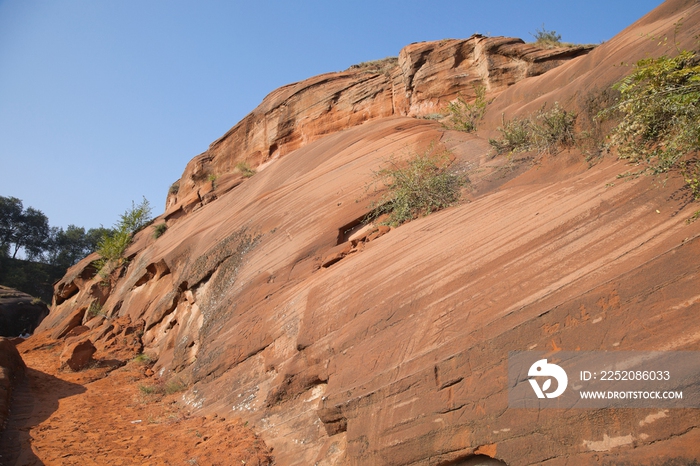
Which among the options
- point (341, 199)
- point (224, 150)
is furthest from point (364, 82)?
point (341, 199)

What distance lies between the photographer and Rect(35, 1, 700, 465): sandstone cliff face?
3363mm

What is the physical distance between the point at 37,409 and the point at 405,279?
6496 mm

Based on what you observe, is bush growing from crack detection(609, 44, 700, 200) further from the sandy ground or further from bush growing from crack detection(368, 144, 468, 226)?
the sandy ground

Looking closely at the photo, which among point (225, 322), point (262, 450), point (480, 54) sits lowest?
point (262, 450)

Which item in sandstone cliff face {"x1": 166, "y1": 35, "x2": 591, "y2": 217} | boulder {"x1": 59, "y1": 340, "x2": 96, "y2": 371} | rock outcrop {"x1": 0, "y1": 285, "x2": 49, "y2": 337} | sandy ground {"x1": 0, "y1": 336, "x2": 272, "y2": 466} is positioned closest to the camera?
sandy ground {"x1": 0, "y1": 336, "x2": 272, "y2": 466}

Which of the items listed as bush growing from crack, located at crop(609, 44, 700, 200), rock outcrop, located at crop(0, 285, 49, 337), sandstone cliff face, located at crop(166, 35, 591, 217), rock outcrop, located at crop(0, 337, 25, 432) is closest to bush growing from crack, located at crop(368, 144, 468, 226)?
bush growing from crack, located at crop(609, 44, 700, 200)

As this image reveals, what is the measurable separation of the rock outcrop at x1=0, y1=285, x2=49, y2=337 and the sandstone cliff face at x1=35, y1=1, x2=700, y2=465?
53.5ft

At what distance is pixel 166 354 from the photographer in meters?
10.3

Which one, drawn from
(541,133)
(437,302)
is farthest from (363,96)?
(437,302)

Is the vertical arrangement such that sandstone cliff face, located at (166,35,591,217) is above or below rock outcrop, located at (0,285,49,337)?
above

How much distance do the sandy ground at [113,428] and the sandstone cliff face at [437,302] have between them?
0.35m

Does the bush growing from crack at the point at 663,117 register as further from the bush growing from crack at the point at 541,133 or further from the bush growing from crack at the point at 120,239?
the bush growing from crack at the point at 120,239

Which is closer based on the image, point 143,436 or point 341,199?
point 143,436

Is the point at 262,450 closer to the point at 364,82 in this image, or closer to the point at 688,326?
the point at 688,326
